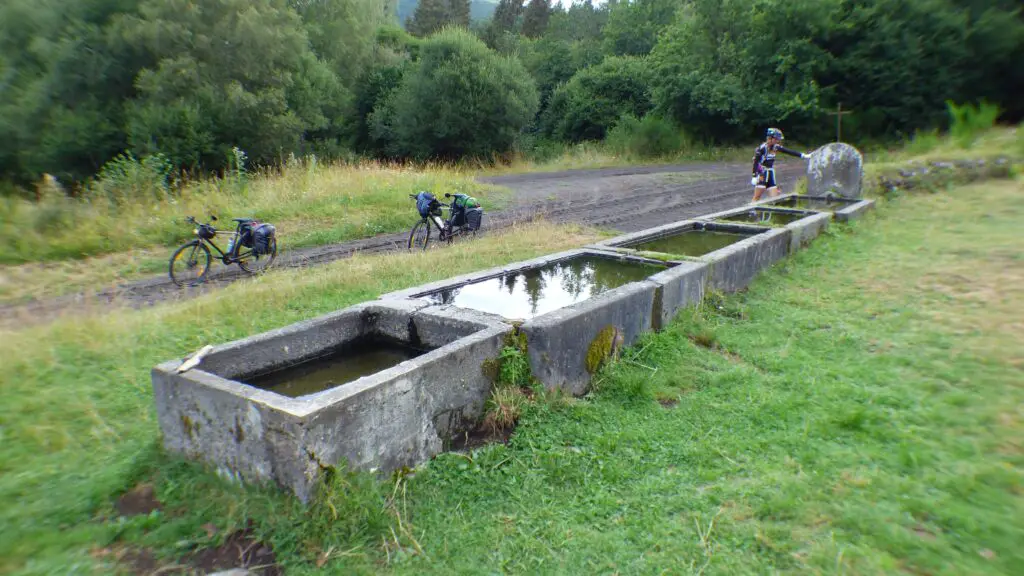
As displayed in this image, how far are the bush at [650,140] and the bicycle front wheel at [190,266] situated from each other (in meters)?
19.4

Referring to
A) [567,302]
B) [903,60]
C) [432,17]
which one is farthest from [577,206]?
[432,17]

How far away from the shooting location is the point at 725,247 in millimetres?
6566

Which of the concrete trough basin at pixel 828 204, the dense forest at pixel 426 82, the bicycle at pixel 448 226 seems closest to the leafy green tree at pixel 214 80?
the dense forest at pixel 426 82

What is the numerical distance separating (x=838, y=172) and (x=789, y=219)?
2.76 metres

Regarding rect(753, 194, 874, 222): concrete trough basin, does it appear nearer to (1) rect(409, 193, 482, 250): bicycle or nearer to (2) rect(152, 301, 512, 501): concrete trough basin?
(1) rect(409, 193, 482, 250): bicycle

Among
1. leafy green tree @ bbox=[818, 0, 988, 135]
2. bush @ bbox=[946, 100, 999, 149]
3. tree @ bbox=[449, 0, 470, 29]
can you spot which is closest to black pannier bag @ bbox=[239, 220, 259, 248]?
bush @ bbox=[946, 100, 999, 149]

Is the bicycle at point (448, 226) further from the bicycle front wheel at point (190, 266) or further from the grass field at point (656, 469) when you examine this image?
the grass field at point (656, 469)

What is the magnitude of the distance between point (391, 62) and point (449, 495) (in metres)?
33.7

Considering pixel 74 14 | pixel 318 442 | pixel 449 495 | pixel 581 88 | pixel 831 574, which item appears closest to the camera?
pixel 831 574

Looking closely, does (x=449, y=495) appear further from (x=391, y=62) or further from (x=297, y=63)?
(x=391, y=62)

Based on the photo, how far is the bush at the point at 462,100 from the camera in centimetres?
2506

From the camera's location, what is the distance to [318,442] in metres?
2.74

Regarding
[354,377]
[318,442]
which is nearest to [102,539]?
[318,442]

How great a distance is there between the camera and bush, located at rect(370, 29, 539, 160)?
25.1 metres
